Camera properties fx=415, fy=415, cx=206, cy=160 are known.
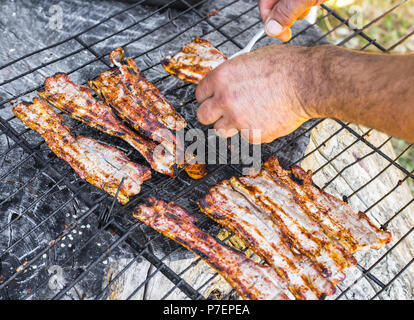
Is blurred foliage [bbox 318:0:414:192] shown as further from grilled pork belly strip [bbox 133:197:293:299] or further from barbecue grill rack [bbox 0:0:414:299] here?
grilled pork belly strip [bbox 133:197:293:299]

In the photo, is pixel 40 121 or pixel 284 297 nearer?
pixel 284 297

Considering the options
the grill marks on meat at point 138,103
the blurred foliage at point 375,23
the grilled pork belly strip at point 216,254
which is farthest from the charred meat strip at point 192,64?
the blurred foliage at point 375,23

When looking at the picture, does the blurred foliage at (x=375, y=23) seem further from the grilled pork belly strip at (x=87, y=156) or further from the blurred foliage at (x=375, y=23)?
the grilled pork belly strip at (x=87, y=156)

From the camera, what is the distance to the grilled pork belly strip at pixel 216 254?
89.1 inches

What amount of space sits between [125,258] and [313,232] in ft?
3.72

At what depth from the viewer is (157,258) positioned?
7.60ft

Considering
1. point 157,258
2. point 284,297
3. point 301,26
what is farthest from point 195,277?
point 301,26

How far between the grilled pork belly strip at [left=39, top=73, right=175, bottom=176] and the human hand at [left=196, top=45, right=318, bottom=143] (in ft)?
1.63

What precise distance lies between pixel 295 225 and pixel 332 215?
268 mm

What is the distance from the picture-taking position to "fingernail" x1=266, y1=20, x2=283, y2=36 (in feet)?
8.36

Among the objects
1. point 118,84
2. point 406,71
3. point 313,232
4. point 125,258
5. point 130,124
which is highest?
point 406,71

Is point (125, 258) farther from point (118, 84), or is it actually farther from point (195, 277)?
point (118, 84)

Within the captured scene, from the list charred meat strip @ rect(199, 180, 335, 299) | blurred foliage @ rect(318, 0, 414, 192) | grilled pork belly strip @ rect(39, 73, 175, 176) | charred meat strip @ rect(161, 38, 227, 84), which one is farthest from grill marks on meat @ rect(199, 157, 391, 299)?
blurred foliage @ rect(318, 0, 414, 192)
